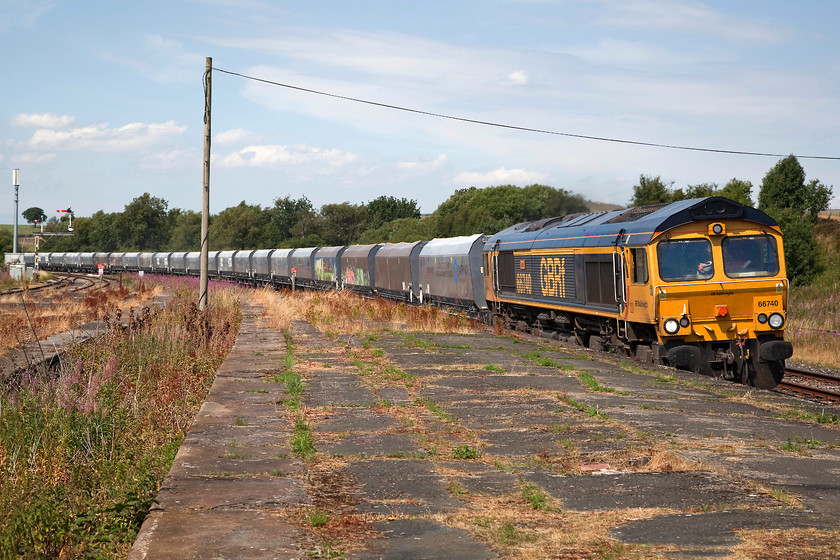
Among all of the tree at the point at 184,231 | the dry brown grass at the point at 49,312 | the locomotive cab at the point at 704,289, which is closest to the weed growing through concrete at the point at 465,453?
the locomotive cab at the point at 704,289

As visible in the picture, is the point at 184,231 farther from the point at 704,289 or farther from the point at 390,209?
the point at 704,289

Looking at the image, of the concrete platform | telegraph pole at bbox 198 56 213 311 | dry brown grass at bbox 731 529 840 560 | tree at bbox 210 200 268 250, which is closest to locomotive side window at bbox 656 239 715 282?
the concrete platform

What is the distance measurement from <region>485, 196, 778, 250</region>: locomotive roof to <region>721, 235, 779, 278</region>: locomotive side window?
37 centimetres

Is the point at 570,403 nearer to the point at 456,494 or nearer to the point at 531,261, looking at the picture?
the point at 456,494

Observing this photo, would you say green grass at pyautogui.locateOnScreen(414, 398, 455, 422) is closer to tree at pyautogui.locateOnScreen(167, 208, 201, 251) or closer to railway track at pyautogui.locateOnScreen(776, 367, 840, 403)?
railway track at pyautogui.locateOnScreen(776, 367, 840, 403)

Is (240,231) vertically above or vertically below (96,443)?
above

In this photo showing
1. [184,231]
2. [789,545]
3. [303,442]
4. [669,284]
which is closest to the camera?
[789,545]

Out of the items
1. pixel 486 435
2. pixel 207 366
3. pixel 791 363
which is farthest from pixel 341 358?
pixel 791 363

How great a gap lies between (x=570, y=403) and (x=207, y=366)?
6.73 metres

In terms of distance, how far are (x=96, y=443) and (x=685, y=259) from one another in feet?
33.7

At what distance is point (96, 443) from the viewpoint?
30.4 feet

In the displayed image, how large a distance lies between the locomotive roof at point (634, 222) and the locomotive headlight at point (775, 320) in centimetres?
165

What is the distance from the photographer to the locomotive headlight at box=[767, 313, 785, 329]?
15.4 m

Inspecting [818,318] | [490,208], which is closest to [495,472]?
Answer: [818,318]
